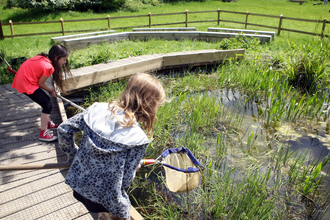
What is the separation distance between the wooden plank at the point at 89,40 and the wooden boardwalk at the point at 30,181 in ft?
18.0

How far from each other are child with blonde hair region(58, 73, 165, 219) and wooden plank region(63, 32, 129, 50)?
8.08 meters

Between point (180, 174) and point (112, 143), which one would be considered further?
point (180, 174)

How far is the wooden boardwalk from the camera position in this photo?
2381 mm

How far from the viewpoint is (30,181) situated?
2.76 m

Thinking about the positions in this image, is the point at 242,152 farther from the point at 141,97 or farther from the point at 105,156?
the point at 105,156

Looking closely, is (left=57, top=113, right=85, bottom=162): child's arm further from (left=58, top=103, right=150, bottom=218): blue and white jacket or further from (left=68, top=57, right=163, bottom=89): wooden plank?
(left=68, top=57, right=163, bottom=89): wooden plank

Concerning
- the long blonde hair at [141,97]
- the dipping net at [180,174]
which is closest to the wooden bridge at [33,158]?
the dipping net at [180,174]

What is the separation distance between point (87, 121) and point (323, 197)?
2703 mm

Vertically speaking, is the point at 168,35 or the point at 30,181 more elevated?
the point at 168,35

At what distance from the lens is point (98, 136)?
1509 millimetres

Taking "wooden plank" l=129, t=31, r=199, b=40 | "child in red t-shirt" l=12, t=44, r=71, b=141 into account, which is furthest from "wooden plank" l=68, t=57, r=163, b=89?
"wooden plank" l=129, t=31, r=199, b=40

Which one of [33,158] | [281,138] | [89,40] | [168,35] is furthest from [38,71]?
[168,35]

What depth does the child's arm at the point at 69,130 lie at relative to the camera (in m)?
1.67

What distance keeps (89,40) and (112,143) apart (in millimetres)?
8830
